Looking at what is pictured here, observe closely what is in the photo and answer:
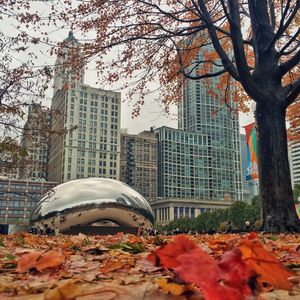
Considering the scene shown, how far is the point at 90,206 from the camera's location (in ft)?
38.5

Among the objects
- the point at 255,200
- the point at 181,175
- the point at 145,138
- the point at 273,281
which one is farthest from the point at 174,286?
the point at 181,175

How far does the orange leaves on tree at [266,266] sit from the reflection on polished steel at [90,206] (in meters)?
11.0

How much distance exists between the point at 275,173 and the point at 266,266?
7075 millimetres

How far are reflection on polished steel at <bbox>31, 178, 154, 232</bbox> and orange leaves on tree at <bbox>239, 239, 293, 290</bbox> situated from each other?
36.1 feet

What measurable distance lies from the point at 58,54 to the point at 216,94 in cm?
683

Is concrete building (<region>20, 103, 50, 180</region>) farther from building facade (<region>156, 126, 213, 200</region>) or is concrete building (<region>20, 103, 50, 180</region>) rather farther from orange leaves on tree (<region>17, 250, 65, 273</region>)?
building facade (<region>156, 126, 213, 200</region>)

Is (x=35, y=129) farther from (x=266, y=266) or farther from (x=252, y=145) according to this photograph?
(x=266, y=266)

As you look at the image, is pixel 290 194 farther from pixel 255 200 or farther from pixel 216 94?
pixel 255 200

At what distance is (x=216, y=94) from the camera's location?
14219 millimetres

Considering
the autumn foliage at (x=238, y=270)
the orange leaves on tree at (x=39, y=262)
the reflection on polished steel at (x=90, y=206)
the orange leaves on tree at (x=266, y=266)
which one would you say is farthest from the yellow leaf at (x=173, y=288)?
the reflection on polished steel at (x=90, y=206)

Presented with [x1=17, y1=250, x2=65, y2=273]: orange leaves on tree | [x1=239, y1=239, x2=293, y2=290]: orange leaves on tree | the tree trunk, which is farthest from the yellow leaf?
the tree trunk

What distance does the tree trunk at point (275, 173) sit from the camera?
7.31 meters

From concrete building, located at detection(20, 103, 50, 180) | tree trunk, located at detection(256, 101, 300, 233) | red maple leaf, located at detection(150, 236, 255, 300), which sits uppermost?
concrete building, located at detection(20, 103, 50, 180)

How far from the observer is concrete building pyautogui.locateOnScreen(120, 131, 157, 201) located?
128 meters
